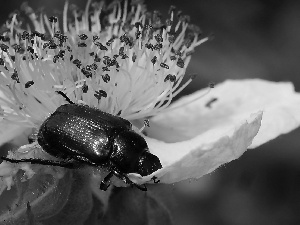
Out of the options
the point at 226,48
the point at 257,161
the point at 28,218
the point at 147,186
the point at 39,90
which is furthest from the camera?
the point at 226,48

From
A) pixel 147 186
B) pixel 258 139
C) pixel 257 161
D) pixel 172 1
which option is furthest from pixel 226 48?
pixel 147 186

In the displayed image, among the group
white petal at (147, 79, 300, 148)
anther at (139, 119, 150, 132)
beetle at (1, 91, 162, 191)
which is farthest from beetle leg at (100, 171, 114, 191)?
white petal at (147, 79, 300, 148)

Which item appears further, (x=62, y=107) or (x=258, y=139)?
(x=258, y=139)

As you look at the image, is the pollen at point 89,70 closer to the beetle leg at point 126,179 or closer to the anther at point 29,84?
the anther at point 29,84

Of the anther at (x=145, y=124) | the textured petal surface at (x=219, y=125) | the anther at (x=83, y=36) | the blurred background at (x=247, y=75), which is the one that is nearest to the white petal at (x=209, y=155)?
the textured petal surface at (x=219, y=125)

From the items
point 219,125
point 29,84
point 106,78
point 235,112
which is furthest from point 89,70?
point 235,112

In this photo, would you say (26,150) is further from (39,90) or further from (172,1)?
(172,1)

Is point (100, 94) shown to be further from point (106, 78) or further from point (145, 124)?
point (145, 124)
